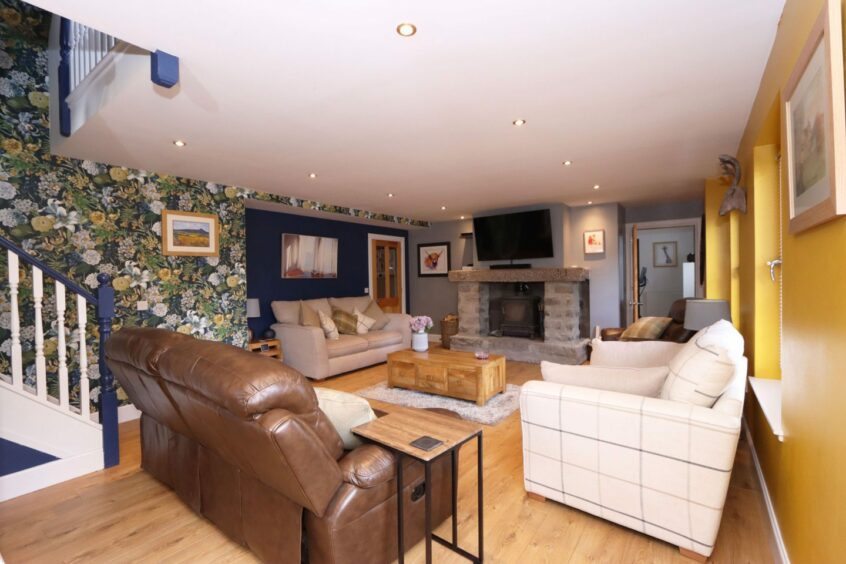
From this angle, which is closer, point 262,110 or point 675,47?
point 675,47

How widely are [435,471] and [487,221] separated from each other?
5153mm

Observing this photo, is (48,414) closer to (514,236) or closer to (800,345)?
(800,345)

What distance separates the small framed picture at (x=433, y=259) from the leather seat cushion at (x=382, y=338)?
209 centimetres

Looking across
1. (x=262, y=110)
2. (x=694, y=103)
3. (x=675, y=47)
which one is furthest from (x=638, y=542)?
(x=262, y=110)

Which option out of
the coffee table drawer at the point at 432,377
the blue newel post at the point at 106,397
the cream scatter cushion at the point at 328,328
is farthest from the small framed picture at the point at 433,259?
the blue newel post at the point at 106,397

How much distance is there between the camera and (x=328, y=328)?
5.52 m

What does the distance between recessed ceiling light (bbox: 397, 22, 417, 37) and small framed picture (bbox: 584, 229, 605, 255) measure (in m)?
5.23

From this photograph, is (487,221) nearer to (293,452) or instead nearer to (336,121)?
(336,121)

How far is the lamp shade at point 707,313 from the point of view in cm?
306

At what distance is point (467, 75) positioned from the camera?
7.06 feet

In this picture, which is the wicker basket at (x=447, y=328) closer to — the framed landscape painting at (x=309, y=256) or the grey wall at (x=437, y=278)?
the grey wall at (x=437, y=278)

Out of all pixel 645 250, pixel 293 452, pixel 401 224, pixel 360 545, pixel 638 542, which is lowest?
pixel 638 542

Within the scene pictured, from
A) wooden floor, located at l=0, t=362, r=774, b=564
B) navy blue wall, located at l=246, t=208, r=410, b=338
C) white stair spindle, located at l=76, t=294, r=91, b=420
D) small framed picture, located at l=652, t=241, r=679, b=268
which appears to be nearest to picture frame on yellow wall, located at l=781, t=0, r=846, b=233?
wooden floor, located at l=0, t=362, r=774, b=564

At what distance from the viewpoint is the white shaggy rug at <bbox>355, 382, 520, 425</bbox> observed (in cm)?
361
